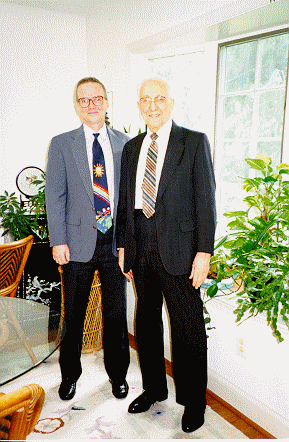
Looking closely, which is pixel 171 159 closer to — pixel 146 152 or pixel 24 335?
pixel 146 152

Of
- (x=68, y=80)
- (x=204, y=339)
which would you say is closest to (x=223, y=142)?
(x=204, y=339)

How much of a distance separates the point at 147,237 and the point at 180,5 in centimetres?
163

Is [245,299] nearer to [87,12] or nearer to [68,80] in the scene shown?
[68,80]

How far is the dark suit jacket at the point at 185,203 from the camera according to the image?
5.60ft

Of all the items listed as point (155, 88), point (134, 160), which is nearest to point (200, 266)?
point (134, 160)

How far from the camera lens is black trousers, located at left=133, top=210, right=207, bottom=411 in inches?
70.8

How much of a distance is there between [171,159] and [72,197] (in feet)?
2.01

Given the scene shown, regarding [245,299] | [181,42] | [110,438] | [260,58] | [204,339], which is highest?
[181,42]

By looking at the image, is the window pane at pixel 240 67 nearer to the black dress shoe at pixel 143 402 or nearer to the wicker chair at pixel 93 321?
the wicker chair at pixel 93 321

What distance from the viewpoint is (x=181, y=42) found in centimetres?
260

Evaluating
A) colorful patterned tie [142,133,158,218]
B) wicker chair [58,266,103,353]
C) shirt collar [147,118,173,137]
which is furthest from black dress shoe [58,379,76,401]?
shirt collar [147,118,173,137]

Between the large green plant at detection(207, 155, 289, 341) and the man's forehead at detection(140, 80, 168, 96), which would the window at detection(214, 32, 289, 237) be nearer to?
the large green plant at detection(207, 155, 289, 341)

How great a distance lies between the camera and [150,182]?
5.92 feet

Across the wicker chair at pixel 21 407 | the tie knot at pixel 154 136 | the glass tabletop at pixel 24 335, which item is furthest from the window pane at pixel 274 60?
the wicker chair at pixel 21 407
